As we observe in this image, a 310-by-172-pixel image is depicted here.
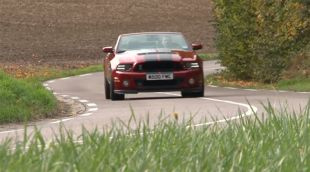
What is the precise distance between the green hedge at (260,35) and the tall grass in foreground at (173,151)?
2716cm

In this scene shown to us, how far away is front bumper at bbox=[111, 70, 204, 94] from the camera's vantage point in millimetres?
24750

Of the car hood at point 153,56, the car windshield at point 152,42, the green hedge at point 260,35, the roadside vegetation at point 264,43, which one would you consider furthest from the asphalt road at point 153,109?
the green hedge at point 260,35

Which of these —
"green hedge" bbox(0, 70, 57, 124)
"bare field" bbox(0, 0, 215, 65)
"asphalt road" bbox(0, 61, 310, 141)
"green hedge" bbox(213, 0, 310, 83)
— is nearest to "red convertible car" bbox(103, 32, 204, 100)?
"asphalt road" bbox(0, 61, 310, 141)

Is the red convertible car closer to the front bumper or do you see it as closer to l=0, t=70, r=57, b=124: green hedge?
the front bumper

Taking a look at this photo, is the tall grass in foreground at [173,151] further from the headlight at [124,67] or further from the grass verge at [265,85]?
the grass verge at [265,85]

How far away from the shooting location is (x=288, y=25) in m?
35.4

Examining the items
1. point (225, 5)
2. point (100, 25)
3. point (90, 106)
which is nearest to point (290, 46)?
point (225, 5)

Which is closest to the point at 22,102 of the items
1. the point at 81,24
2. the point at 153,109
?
the point at 153,109

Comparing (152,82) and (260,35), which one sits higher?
(260,35)

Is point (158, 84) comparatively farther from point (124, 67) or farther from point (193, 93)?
point (193, 93)

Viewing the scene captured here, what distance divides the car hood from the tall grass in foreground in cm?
1611

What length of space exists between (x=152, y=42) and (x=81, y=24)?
46.0 m

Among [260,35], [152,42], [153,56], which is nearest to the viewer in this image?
[153,56]

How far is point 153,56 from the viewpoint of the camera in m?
24.8
